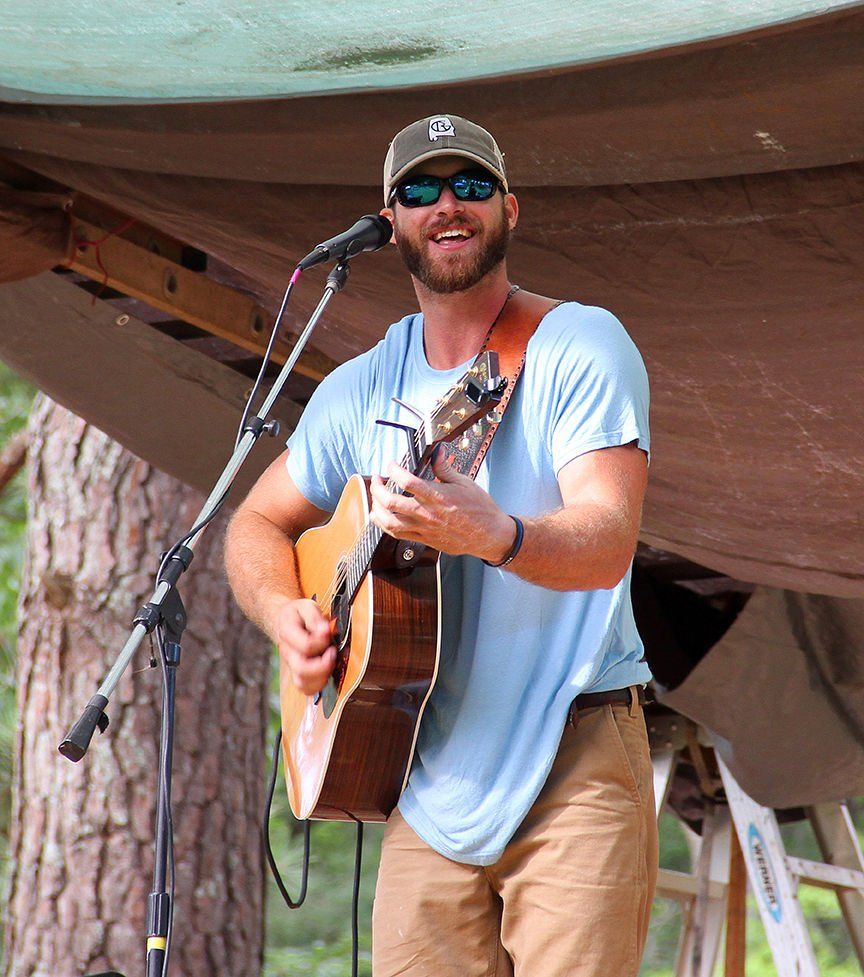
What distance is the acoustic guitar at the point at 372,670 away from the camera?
2002mm

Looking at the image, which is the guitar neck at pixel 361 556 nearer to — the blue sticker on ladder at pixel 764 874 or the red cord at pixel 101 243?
the red cord at pixel 101 243

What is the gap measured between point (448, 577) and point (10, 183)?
58.6 inches

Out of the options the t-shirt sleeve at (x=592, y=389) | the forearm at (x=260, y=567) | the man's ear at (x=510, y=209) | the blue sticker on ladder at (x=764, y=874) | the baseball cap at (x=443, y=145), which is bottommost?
the blue sticker on ladder at (x=764, y=874)

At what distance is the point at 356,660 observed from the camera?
2.04m

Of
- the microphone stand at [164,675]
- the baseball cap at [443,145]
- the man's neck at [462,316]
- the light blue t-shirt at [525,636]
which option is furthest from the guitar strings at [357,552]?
the baseball cap at [443,145]

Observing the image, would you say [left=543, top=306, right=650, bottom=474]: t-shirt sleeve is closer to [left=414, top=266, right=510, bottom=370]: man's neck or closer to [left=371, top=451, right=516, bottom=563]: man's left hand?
[left=414, top=266, right=510, bottom=370]: man's neck

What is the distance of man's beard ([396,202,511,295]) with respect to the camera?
2.19 meters

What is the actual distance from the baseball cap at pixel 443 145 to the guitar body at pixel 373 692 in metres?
0.52

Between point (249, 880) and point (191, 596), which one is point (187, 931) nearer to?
point (249, 880)

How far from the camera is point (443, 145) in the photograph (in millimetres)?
2186

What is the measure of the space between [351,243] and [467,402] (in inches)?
28.1

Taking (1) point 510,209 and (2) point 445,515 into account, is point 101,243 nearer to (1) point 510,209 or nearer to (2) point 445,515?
(1) point 510,209

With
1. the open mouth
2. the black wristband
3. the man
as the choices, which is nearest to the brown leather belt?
the man

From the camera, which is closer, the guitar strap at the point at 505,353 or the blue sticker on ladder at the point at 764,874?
the guitar strap at the point at 505,353
